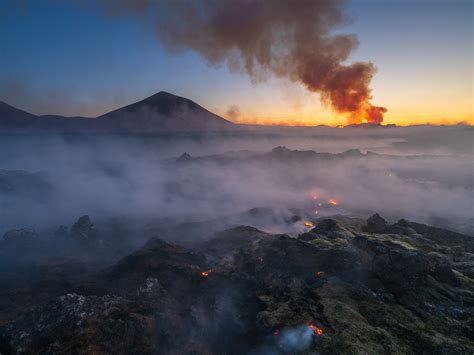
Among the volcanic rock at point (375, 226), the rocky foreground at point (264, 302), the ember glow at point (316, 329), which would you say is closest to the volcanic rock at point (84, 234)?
the rocky foreground at point (264, 302)

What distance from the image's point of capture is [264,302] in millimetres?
39688

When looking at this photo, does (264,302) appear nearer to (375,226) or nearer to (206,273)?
(206,273)

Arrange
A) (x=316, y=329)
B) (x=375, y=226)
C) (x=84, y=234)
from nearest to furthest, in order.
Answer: (x=316, y=329) < (x=375, y=226) < (x=84, y=234)

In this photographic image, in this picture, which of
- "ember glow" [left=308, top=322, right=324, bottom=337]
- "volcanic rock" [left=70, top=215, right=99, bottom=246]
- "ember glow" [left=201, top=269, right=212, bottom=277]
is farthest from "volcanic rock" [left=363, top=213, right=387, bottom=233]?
"volcanic rock" [left=70, top=215, right=99, bottom=246]

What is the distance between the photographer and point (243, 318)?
3888cm

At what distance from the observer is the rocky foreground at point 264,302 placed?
102 ft

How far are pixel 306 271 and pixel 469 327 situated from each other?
21.6 m

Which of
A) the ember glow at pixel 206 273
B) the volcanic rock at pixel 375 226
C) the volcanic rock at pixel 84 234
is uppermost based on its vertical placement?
the ember glow at pixel 206 273

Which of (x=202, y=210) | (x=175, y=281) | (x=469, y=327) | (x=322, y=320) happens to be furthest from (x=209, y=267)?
(x=202, y=210)

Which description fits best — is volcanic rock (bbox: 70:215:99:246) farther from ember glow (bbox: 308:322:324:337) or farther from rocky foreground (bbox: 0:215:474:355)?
ember glow (bbox: 308:322:324:337)

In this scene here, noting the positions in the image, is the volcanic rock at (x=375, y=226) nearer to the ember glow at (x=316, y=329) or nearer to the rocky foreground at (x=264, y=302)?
the rocky foreground at (x=264, y=302)

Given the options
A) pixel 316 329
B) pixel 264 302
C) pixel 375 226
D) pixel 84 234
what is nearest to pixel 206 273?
pixel 264 302

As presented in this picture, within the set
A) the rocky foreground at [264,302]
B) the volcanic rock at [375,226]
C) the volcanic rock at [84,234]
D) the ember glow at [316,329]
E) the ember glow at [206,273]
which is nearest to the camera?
the rocky foreground at [264,302]

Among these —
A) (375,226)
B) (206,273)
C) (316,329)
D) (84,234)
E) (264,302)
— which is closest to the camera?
(316,329)
